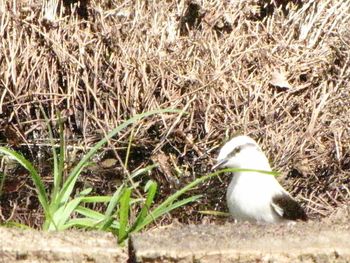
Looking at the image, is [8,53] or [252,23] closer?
[8,53]

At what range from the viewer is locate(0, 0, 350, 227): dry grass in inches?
236

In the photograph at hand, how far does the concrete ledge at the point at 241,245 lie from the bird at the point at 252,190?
1.42m

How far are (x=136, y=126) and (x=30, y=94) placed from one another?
62cm

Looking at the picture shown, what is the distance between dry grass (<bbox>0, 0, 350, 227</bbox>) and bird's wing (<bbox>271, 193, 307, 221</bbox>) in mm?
352

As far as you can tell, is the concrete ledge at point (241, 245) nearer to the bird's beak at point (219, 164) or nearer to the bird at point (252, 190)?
the bird at point (252, 190)

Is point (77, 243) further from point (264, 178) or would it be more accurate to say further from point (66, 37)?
point (66, 37)

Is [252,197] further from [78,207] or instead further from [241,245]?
[241,245]

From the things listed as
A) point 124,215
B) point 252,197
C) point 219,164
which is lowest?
point 252,197

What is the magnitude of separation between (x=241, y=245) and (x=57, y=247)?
0.69 m

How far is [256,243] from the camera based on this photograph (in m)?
4.09

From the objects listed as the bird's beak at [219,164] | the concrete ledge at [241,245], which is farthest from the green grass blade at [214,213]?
the concrete ledge at [241,245]

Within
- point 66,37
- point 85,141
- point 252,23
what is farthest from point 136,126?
point 252,23

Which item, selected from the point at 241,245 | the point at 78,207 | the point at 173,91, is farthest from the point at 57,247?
the point at 173,91

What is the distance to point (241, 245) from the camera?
4066 mm
